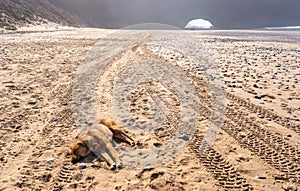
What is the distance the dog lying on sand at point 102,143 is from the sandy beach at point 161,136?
187mm

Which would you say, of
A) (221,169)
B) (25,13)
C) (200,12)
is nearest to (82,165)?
(221,169)

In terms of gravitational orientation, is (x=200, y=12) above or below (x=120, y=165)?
above

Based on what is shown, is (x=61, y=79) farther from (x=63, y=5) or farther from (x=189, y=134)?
(x=63, y=5)

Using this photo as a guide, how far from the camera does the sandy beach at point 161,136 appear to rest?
14.1 feet

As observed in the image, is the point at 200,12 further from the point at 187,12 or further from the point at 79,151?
the point at 79,151

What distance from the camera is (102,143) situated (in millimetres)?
5012

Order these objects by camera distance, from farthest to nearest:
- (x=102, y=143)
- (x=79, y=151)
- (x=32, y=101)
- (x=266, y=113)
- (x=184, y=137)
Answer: (x=32, y=101) → (x=266, y=113) → (x=184, y=137) → (x=102, y=143) → (x=79, y=151)

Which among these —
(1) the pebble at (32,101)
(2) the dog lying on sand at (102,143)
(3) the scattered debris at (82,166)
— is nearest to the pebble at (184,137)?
(2) the dog lying on sand at (102,143)

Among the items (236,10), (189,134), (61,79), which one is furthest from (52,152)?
(236,10)

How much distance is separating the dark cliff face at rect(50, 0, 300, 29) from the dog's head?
7677cm

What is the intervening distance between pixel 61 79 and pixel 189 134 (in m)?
5.57

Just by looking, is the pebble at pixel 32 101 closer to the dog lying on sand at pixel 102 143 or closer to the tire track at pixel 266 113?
the dog lying on sand at pixel 102 143

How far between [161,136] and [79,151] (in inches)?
64.8

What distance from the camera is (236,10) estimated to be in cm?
9975
